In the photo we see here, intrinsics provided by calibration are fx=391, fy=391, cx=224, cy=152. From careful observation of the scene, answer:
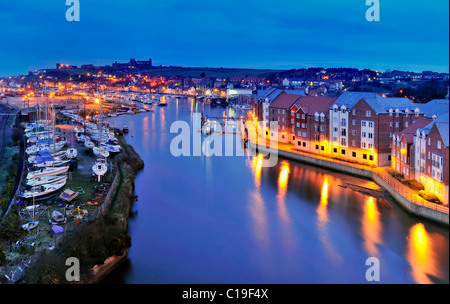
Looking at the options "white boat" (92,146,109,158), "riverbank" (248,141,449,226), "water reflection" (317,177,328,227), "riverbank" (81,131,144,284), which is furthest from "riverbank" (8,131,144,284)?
"riverbank" (248,141,449,226)

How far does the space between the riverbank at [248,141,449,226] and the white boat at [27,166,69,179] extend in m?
5.23

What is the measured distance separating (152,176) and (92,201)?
9.24ft

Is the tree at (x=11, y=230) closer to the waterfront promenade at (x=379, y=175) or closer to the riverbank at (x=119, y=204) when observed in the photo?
the riverbank at (x=119, y=204)

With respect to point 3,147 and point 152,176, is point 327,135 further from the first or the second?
point 3,147

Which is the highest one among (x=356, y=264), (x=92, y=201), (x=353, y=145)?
(x=353, y=145)

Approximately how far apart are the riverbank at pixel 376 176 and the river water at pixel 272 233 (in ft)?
0.42

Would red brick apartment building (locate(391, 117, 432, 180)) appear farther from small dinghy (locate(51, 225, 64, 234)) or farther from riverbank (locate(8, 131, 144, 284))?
small dinghy (locate(51, 225, 64, 234))

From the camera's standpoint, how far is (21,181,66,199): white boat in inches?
220

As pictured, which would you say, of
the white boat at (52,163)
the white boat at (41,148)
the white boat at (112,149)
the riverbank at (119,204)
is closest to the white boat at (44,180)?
the riverbank at (119,204)

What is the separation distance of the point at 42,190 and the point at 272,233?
348 centimetres

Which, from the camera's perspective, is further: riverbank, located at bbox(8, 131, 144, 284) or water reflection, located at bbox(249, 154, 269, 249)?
water reflection, located at bbox(249, 154, 269, 249)

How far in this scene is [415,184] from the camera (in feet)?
19.7

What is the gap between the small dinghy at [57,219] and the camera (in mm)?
4793
